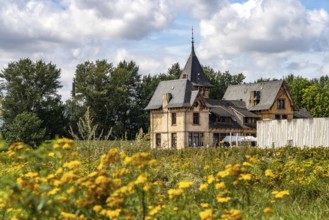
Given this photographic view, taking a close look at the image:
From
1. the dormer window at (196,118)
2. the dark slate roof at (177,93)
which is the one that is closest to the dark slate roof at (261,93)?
the dormer window at (196,118)

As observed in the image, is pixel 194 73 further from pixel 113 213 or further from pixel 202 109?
pixel 113 213

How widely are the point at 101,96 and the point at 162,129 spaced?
46.6 feet

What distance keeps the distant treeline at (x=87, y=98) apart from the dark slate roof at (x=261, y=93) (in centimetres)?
1360

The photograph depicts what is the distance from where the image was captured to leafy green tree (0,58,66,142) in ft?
199

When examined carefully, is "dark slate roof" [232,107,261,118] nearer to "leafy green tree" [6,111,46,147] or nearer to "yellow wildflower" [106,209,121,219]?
"leafy green tree" [6,111,46,147]

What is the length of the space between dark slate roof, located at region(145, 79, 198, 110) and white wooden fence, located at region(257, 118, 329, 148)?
22023mm

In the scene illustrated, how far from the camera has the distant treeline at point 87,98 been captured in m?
58.9

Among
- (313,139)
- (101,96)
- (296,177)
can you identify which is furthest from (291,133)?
(101,96)

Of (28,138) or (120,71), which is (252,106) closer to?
(120,71)

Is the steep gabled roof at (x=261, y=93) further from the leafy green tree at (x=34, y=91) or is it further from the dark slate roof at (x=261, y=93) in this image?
the leafy green tree at (x=34, y=91)

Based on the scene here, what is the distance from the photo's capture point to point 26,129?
181 ft

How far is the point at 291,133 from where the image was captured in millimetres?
32500

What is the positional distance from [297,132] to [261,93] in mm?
31010

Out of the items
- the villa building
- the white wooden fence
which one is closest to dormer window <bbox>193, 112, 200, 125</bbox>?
the villa building
